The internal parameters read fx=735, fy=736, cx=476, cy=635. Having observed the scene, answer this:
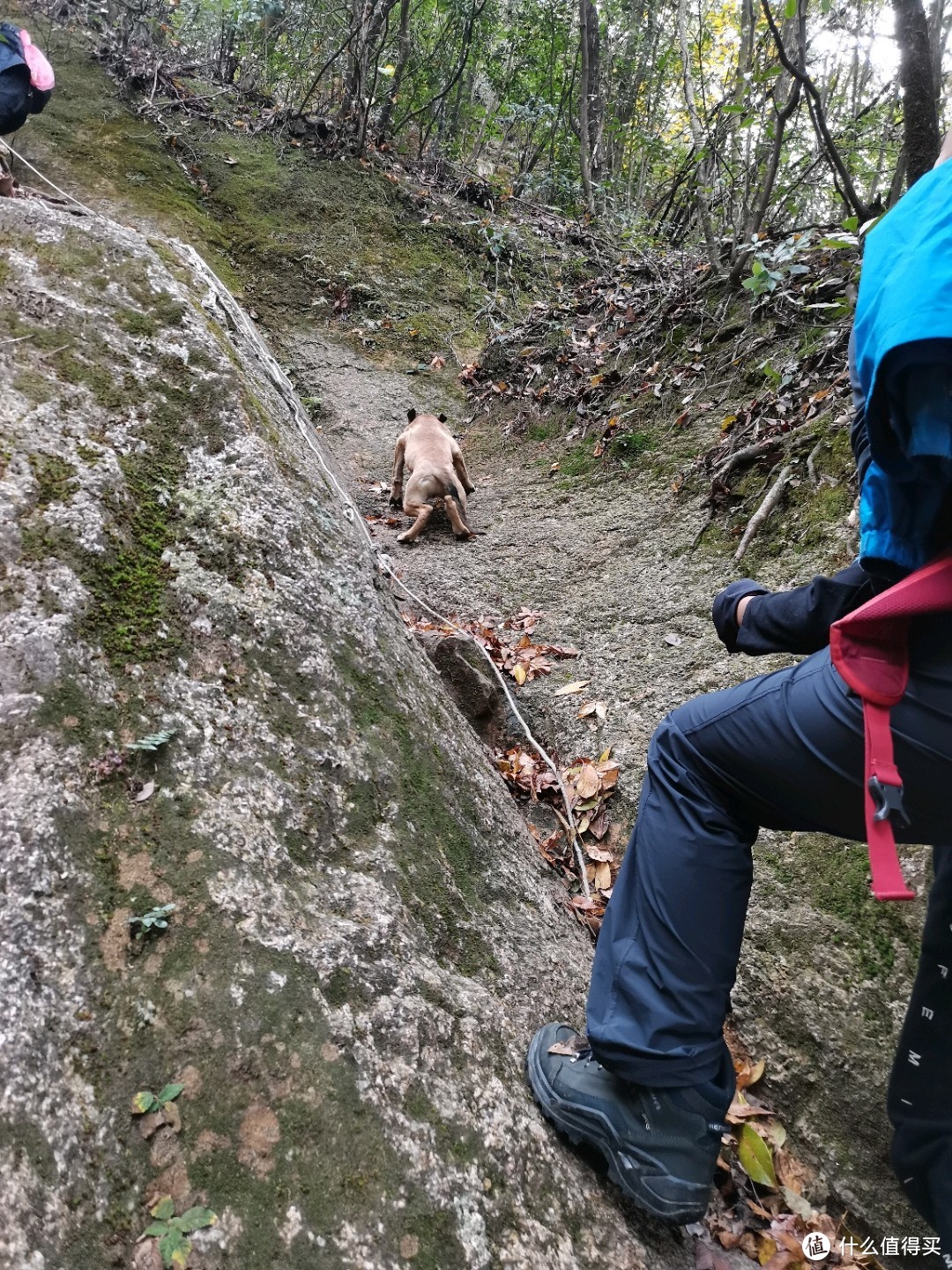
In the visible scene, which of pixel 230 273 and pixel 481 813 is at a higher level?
pixel 230 273

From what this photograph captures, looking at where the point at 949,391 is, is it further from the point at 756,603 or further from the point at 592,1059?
the point at 592,1059

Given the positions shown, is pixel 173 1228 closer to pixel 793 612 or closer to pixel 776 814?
pixel 776 814

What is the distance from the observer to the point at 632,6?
14945 mm

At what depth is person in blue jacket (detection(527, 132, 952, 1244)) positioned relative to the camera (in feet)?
4.69

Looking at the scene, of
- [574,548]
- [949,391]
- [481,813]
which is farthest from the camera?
[574,548]

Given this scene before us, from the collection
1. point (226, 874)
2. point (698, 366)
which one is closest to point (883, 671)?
point (226, 874)

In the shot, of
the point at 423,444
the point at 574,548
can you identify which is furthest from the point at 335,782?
the point at 423,444

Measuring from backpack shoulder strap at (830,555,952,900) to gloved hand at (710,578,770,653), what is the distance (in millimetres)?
484

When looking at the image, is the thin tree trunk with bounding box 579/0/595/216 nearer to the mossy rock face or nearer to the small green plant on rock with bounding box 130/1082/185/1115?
the mossy rock face

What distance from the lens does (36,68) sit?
6.36 m

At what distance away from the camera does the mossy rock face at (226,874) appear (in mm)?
1496

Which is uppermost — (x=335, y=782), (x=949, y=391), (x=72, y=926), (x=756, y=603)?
(x=949, y=391)

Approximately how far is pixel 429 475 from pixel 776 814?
19.2ft

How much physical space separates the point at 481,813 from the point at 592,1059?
104 centimetres
